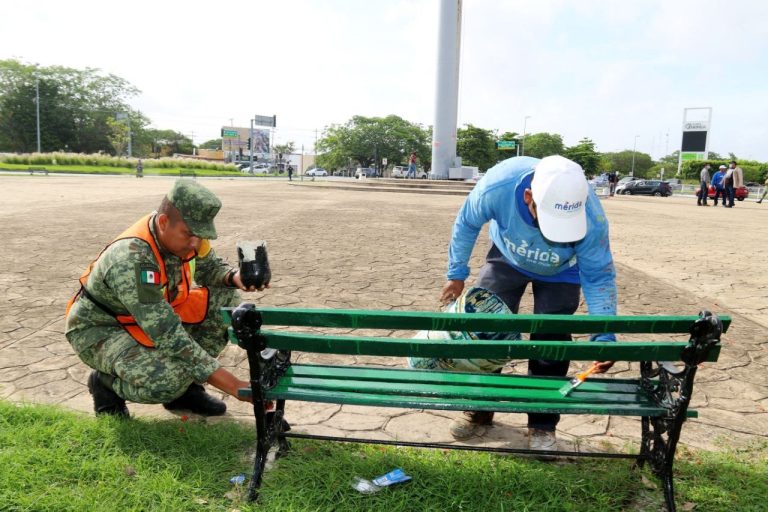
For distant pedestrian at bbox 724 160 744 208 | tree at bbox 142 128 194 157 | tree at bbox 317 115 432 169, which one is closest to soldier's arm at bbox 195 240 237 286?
distant pedestrian at bbox 724 160 744 208

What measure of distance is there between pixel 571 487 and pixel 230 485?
1.42 m

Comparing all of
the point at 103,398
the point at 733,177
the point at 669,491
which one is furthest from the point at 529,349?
the point at 733,177

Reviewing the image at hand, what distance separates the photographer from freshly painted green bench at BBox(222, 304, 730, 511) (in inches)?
70.9

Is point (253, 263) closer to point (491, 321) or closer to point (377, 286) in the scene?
point (491, 321)

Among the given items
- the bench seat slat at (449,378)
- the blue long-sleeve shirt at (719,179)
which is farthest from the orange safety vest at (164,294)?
the blue long-sleeve shirt at (719,179)

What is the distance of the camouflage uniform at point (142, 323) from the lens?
7.36ft

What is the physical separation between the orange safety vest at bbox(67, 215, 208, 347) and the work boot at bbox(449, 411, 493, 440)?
57.5 inches

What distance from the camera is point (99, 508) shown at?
195 centimetres

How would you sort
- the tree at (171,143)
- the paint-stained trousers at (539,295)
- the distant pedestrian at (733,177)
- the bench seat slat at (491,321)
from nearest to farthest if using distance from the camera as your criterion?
the bench seat slat at (491,321) < the paint-stained trousers at (539,295) < the distant pedestrian at (733,177) < the tree at (171,143)

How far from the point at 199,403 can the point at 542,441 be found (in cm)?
178

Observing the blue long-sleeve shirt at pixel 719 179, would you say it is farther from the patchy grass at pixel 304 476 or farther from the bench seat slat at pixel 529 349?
the bench seat slat at pixel 529 349

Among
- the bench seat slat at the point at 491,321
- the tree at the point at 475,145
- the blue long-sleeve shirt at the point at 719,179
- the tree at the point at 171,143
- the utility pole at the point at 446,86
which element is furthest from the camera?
the tree at the point at 171,143

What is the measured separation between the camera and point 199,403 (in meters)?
2.82

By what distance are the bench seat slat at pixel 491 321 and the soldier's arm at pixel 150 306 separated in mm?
682
